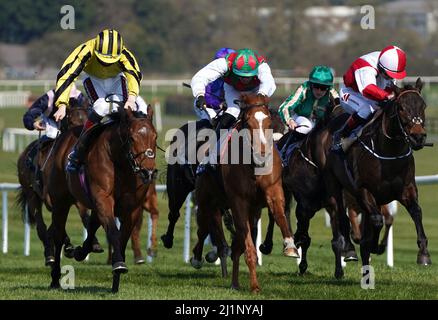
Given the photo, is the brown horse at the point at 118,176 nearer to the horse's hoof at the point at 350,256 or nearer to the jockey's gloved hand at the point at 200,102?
the jockey's gloved hand at the point at 200,102

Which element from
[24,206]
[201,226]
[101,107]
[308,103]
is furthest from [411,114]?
[24,206]

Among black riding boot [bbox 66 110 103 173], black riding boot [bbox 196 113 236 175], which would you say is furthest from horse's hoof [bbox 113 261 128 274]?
black riding boot [bbox 196 113 236 175]

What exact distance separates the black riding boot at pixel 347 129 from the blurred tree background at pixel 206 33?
1554 inches

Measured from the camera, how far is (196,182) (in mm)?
11852

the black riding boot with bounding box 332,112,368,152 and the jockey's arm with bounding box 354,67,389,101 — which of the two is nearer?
the jockey's arm with bounding box 354,67,389,101

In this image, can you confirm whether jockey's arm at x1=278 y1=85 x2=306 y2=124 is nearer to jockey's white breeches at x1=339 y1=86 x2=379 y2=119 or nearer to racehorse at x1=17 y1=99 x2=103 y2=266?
jockey's white breeches at x1=339 y1=86 x2=379 y2=119

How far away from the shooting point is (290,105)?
12680mm

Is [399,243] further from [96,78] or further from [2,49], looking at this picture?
[2,49]

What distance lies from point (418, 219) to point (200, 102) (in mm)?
2255

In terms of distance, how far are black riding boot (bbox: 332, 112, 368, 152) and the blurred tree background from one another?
130ft

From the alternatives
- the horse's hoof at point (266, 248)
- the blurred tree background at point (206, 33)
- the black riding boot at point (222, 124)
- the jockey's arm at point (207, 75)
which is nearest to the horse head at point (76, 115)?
the jockey's arm at point (207, 75)

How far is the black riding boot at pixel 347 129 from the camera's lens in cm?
1188

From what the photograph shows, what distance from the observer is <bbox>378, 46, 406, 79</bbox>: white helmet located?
1136 centimetres

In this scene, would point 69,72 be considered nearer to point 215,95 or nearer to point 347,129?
point 215,95
